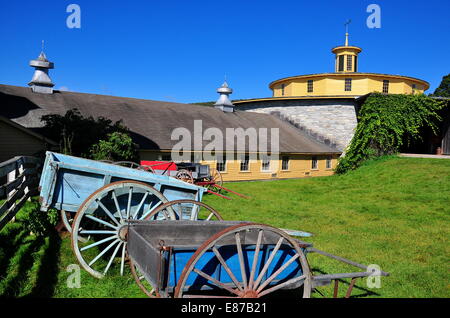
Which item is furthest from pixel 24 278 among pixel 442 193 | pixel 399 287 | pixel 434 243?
pixel 442 193

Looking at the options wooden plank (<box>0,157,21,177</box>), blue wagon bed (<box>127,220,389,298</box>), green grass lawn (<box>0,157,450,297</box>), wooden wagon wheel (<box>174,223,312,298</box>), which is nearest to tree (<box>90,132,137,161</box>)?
green grass lawn (<box>0,157,450,297</box>)

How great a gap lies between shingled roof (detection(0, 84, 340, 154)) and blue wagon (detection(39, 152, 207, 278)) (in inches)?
490

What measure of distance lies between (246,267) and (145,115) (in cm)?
2020

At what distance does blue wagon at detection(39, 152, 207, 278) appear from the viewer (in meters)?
5.45

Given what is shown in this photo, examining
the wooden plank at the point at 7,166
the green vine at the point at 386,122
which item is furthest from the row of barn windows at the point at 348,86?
the wooden plank at the point at 7,166

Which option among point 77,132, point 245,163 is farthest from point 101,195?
point 245,163

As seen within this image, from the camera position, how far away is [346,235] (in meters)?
9.02

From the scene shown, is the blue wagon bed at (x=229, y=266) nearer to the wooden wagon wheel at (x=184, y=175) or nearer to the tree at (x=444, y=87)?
the wooden wagon wheel at (x=184, y=175)

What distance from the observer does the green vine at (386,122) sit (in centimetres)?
2567

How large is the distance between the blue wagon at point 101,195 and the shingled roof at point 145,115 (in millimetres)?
12437

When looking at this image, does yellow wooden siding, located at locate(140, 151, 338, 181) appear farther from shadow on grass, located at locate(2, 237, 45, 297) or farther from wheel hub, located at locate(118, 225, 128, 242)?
wheel hub, located at locate(118, 225, 128, 242)

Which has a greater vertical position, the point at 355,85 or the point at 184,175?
the point at 355,85

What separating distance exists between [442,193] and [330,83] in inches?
794

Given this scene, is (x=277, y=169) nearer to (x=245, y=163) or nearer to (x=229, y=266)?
(x=245, y=163)
